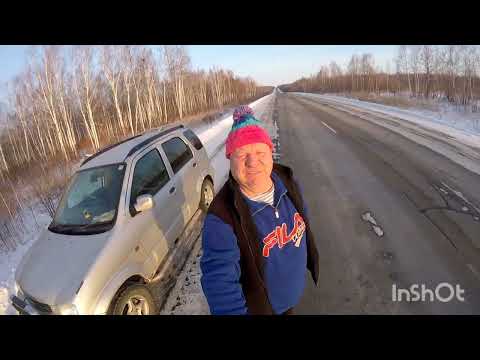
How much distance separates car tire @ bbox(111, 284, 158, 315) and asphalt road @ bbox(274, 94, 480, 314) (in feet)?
5.37

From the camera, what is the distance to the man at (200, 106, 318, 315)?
56.6 inches

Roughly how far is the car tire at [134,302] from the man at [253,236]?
1.25 m

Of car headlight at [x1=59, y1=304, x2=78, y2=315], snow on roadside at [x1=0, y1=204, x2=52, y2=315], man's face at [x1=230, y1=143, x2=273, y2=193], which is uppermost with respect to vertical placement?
man's face at [x1=230, y1=143, x2=273, y2=193]

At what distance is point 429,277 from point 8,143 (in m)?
51.6

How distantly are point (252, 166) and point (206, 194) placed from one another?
340 cm

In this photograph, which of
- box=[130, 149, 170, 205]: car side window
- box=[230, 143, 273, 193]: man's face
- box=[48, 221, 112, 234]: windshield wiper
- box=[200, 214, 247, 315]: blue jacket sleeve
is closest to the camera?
box=[200, 214, 247, 315]: blue jacket sleeve

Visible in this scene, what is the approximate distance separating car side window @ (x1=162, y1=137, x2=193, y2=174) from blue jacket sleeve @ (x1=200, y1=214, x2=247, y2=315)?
266 centimetres

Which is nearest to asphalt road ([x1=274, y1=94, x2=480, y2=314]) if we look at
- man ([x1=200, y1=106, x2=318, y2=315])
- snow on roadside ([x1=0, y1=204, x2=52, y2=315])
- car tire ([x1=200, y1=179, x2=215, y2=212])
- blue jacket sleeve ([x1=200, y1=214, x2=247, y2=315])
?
man ([x1=200, y1=106, x2=318, y2=315])

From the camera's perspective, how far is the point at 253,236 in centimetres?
151

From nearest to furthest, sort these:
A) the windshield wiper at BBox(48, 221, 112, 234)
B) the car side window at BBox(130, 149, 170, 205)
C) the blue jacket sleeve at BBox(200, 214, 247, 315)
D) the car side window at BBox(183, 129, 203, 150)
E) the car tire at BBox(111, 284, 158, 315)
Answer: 1. the blue jacket sleeve at BBox(200, 214, 247, 315)
2. the car tire at BBox(111, 284, 158, 315)
3. the windshield wiper at BBox(48, 221, 112, 234)
4. the car side window at BBox(130, 149, 170, 205)
5. the car side window at BBox(183, 129, 203, 150)

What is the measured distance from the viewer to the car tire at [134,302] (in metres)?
2.25

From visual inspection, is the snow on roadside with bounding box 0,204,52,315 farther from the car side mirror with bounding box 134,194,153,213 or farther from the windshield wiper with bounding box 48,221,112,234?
the car side mirror with bounding box 134,194,153,213

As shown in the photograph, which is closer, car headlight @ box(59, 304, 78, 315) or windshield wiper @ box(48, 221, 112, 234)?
car headlight @ box(59, 304, 78, 315)

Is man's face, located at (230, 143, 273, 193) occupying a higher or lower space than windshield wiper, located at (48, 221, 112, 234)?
higher
